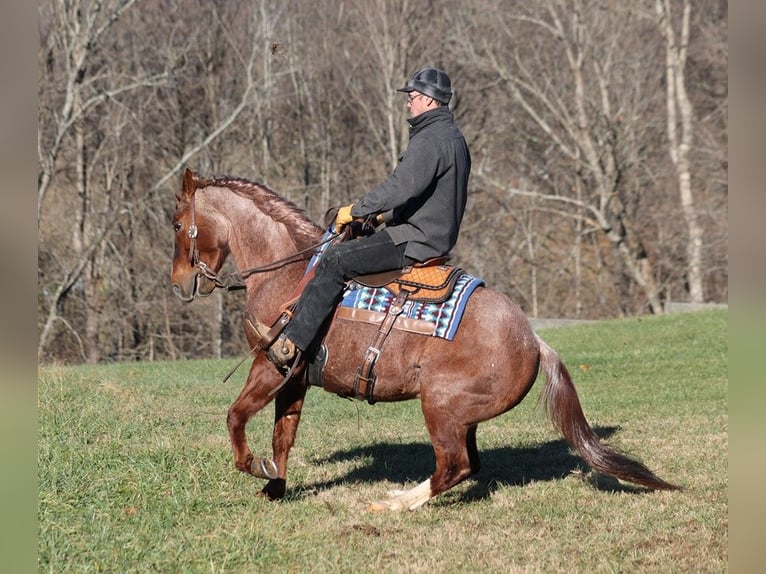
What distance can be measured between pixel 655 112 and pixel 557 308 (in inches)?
285

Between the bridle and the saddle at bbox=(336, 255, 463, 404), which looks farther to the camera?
the bridle

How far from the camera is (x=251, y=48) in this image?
2938 centimetres

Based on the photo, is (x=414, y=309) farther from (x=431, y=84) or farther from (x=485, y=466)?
(x=485, y=466)

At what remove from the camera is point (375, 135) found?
30.8 meters

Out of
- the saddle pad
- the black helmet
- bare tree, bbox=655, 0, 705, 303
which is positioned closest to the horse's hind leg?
the saddle pad

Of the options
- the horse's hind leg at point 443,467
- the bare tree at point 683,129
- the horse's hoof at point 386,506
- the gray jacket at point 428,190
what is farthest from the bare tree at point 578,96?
the horse's hoof at point 386,506

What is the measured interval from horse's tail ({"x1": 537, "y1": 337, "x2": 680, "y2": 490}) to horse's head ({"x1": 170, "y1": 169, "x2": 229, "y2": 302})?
263cm

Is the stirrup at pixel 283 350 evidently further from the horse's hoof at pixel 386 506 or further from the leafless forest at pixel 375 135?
the leafless forest at pixel 375 135

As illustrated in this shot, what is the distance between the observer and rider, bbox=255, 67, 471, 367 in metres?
6.70

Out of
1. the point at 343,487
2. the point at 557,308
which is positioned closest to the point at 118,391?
the point at 343,487

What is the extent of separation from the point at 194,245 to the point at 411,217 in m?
1.78

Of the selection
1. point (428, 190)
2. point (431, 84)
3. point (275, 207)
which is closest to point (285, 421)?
point (275, 207)

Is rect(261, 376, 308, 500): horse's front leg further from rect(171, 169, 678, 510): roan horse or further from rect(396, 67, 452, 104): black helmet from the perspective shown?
rect(396, 67, 452, 104): black helmet

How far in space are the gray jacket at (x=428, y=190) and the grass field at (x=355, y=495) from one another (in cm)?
202
